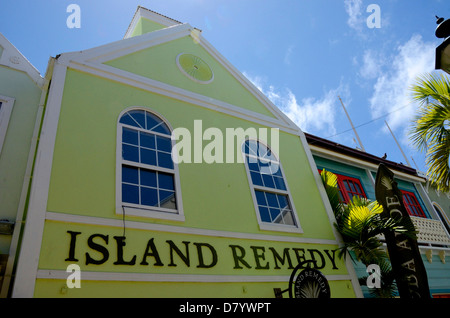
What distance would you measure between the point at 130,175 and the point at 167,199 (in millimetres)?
859

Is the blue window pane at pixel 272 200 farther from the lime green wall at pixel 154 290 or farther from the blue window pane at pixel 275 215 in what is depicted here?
the lime green wall at pixel 154 290

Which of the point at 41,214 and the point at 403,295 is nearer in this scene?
the point at 41,214

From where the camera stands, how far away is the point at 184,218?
19.5 ft

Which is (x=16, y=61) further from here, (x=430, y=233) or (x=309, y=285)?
(x=430, y=233)

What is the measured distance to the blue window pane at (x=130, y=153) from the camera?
6.22m

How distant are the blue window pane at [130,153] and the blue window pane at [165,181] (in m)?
0.59

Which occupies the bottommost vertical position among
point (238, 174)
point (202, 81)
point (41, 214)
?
point (41, 214)

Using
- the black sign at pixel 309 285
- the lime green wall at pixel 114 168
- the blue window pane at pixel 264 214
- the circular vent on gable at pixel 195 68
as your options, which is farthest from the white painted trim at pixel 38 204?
the blue window pane at pixel 264 214

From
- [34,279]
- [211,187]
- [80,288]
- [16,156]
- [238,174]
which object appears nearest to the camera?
[34,279]

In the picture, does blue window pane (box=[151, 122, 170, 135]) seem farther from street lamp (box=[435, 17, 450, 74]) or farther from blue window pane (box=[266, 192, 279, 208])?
street lamp (box=[435, 17, 450, 74])

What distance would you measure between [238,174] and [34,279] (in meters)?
4.61
